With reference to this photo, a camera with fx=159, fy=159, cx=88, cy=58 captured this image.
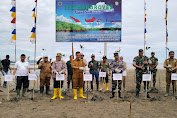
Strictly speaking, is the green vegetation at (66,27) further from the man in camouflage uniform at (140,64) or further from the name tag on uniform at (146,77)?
the name tag on uniform at (146,77)

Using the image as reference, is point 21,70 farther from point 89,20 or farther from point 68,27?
point 89,20

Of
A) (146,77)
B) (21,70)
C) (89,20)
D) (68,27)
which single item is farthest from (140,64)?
(68,27)

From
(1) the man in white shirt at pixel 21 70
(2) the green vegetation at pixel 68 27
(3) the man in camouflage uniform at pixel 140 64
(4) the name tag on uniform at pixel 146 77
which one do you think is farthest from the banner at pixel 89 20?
(4) the name tag on uniform at pixel 146 77

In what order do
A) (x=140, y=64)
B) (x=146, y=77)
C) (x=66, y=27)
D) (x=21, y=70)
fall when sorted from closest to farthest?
(x=146, y=77) → (x=21, y=70) → (x=140, y=64) → (x=66, y=27)

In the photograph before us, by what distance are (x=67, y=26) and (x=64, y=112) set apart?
28.4ft

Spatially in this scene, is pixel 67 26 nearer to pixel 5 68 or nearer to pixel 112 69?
pixel 5 68

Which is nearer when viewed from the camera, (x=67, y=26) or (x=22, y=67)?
(x=22, y=67)

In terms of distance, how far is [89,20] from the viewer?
12.6 metres

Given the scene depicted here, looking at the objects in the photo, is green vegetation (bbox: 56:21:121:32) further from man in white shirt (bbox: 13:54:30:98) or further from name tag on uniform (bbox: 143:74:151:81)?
name tag on uniform (bbox: 143:74:151:81)

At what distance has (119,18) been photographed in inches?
492

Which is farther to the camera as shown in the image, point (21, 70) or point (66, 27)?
point (66, 27)

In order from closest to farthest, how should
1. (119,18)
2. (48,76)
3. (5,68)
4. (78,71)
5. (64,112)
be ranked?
(64,112)
(78,71)
(48,76)
(5,68)
(119,18)

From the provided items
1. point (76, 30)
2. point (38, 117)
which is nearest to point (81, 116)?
point (38, 117)

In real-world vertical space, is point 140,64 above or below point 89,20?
below
